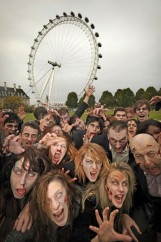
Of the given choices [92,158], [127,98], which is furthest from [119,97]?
[92,158]

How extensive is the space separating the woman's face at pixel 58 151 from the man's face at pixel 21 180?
813 mm

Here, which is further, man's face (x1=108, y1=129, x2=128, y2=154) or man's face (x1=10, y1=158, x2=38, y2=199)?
man's face (x1=108, y1=129, x2=128, y2=154)

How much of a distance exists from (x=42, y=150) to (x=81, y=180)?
32.7 inches

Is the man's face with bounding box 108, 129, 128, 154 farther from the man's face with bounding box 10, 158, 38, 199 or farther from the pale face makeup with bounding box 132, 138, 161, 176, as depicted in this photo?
the man's face with bounding box 10, 158, 38, 199

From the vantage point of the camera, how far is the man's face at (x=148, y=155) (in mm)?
3391

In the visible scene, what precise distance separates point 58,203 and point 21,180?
→ 63 cm

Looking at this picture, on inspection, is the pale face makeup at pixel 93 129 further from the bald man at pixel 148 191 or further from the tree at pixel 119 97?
the tree at pixel 119 97

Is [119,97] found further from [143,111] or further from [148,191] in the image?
[148,191]

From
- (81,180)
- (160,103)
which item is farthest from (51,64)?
(81,180)

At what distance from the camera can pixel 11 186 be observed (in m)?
3.22

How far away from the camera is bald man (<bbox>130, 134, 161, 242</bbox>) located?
134 inches

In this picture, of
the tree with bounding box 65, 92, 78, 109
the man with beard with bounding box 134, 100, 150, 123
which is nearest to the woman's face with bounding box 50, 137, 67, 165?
the man with beard with bounding box 134, 100, 150, 123

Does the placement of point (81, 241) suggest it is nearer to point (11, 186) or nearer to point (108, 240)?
point (108, 240)

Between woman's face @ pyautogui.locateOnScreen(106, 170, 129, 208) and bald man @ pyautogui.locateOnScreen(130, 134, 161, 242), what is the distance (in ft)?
1.26
